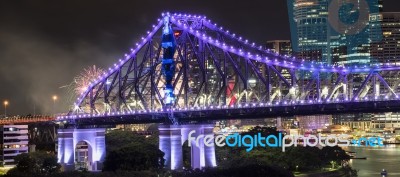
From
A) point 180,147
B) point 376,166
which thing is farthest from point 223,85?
point 376,166

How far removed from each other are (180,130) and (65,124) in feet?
54.5

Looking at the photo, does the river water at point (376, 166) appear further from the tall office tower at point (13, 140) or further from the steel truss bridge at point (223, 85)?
the tall office tower at point (13, 140)

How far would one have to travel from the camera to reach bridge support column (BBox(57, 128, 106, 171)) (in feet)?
232

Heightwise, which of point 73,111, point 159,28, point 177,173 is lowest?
point 177,173

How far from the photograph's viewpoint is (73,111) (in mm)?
78438

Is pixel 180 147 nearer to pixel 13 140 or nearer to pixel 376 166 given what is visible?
pixel 13 140

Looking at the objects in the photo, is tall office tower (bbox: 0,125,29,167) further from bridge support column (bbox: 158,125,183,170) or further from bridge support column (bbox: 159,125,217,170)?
bridge support column (bbox: 159,125,217,170)

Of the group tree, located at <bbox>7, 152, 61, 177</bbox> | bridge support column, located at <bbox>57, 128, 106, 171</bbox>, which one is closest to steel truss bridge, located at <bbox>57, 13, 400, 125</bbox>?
bridge support column, located at <bbox>57, 128, 106, 171</bbox>

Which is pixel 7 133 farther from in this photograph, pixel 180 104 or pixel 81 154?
pixel 180 104

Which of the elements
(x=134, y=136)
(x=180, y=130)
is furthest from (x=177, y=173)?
(x=134, y=136)

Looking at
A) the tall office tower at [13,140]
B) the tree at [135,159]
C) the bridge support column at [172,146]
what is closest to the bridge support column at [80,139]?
the tree at [135,159]

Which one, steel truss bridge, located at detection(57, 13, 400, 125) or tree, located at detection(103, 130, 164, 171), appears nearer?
steel truss bridge, located at detection(57, 13, 400, 125)

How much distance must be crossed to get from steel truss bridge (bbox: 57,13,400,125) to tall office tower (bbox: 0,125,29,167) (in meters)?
8.51

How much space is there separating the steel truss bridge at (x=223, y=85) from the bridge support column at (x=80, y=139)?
1252 millimetres
